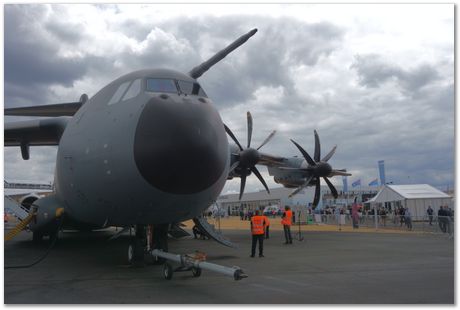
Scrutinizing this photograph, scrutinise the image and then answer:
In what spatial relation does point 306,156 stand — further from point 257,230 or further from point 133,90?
point 133,90

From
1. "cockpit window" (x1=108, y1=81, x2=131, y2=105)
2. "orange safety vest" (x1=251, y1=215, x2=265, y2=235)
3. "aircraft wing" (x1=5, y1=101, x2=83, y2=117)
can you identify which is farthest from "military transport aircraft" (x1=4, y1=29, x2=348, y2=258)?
"aircraft wing" (x1=5, y1=101, x2=83, y2=117)

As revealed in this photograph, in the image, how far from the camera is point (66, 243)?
1680cm

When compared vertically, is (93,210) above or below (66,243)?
above

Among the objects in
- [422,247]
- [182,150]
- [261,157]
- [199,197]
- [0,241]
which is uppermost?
[261,157]

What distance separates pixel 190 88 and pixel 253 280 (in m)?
4.03

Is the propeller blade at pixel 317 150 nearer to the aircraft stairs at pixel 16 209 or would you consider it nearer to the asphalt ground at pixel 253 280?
the asphalt ground at pixel 253 280

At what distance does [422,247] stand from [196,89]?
1120 centimetres

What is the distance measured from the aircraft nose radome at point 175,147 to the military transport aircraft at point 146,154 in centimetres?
2

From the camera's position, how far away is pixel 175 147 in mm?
7191

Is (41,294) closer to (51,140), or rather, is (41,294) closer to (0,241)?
(0,241)

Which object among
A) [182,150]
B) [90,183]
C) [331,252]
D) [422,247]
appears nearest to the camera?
[182,150]

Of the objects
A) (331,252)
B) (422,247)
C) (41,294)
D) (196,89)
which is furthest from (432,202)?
(41,294)

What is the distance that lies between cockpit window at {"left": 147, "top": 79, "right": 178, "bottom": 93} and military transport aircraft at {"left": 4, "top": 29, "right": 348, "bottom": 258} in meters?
0.02

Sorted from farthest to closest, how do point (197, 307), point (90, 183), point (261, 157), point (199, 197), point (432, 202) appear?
point (432, 202) < point (261, 157) < point (90, 183) < point (199, 197) < point (197, 307)
